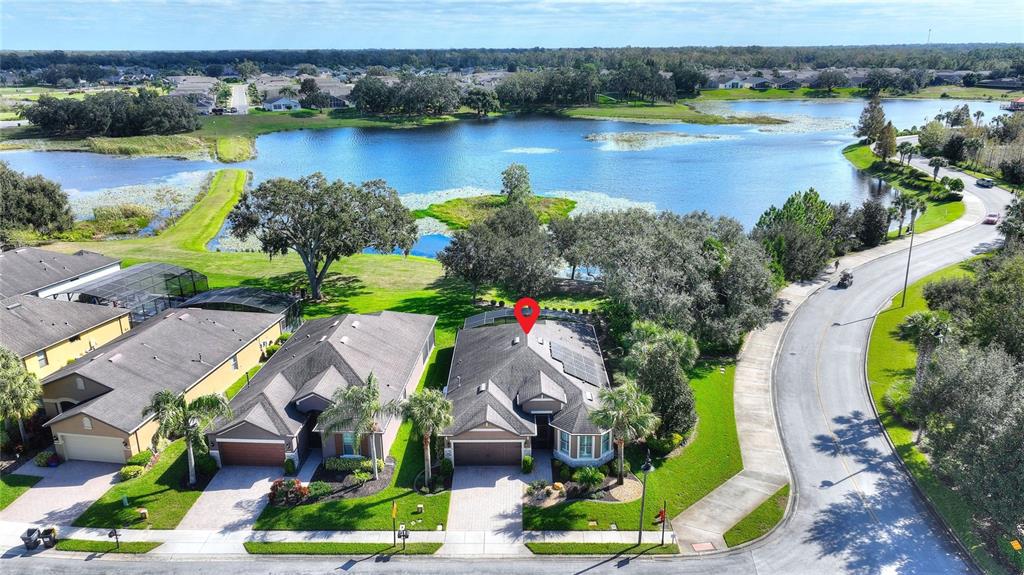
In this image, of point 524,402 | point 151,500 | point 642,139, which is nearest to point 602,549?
point 524,402

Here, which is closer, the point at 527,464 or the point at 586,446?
the point at 527,464

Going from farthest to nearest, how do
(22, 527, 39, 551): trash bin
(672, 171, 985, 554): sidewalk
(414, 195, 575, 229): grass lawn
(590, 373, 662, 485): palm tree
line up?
(414, 195, 575, 229): grass lawn, (590, 373, 662, 485): palm tree, (672, 171, 985, 554): sidewalk, (22, 527, 39, 551): trash bin

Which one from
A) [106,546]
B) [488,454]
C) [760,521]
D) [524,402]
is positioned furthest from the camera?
[524,402]

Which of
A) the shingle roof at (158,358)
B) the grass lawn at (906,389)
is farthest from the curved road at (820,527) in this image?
the shingle roof at (158,358)

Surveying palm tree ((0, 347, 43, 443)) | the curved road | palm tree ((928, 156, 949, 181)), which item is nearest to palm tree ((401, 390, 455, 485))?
the curved road

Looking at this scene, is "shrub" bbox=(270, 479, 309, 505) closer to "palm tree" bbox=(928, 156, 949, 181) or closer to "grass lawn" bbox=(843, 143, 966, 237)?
"grass lawn" bbox=(843, 143, 966, 237)

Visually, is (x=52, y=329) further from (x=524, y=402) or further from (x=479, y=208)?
(x=479, y=208)

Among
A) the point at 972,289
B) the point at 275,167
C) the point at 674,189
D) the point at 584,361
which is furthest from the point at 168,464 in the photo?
the point at 275,167
